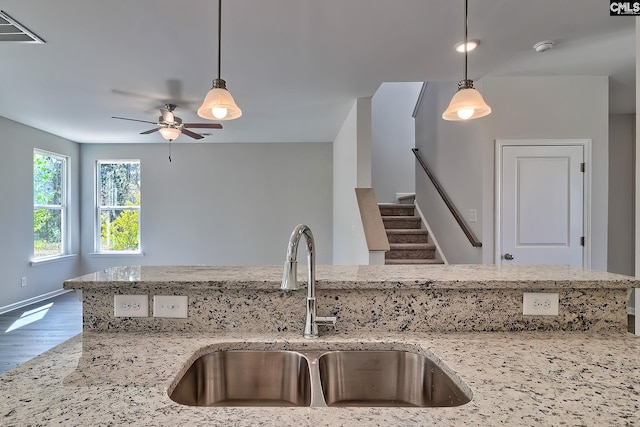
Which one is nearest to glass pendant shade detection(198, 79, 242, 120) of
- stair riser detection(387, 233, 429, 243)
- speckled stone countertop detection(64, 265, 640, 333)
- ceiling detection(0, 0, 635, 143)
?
ceiling detection(0, 0, 635, 143)

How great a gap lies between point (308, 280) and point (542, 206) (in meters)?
3.05

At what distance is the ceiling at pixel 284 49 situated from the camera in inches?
79.4

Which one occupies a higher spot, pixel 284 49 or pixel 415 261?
pixel 284 49

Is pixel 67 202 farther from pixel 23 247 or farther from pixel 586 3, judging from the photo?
pixel 586 3

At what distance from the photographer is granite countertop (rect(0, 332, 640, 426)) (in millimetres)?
629

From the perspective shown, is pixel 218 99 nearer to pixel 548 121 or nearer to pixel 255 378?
pixel 255 378

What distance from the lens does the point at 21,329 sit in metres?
3.75

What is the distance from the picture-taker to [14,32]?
2.20m

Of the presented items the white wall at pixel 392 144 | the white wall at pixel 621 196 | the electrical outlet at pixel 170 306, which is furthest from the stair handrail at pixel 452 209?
the electrical outlet at pixel 170 306

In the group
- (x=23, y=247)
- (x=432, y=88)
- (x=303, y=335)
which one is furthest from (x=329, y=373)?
(x=23, y=247)

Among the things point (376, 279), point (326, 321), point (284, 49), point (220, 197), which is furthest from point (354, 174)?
point (220, 197)

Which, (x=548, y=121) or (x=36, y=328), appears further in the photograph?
(x=36, y=328)

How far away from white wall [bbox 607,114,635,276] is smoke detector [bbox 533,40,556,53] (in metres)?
2.74

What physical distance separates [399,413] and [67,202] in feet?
21.9
